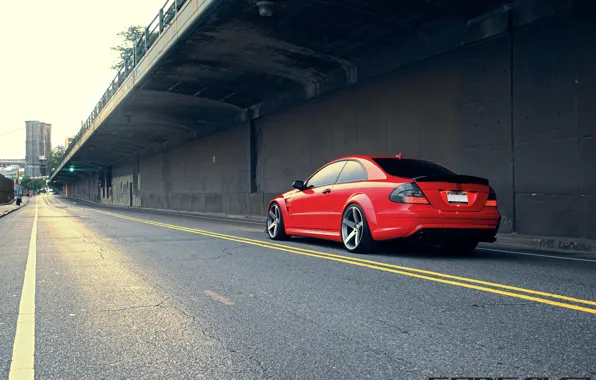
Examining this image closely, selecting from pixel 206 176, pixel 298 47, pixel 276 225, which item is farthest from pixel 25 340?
pixel 206 176

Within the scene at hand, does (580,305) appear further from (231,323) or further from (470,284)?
(231,323)

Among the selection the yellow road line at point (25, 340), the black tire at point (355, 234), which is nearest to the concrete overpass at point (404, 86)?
the black tire at point (355, 234)

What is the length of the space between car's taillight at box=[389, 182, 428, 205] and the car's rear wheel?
137 inches

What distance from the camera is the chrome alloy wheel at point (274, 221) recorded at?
35.4 feet

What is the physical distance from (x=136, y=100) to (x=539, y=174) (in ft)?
58.9

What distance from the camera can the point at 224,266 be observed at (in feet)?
23.9

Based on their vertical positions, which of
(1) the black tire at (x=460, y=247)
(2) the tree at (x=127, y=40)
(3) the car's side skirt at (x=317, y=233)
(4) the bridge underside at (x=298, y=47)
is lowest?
(1) the black tire at (x=460, y=247)

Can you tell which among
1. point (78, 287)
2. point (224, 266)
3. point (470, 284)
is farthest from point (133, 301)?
point (470, 284)

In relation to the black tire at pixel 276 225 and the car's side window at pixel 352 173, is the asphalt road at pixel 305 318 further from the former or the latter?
the black tire at pixel 276 225

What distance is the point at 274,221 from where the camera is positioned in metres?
11.0

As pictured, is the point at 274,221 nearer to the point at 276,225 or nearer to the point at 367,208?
the point at 276,225

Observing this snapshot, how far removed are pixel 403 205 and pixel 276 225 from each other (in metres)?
3.84

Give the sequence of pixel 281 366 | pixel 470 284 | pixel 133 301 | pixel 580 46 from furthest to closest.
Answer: pixel 580 46
pixel 470 284
pixel 133 301
pixel 281 366

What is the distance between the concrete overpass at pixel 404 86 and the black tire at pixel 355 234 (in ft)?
14.2
